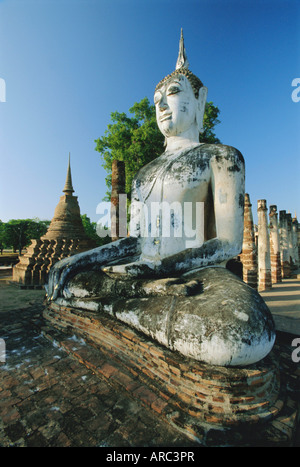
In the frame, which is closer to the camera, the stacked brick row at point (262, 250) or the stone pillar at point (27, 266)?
the stone pillar at point (27, 266)

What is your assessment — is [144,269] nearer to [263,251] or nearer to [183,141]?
[183,141]

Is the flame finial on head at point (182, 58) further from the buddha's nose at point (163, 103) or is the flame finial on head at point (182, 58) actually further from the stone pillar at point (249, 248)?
the stone pillar at point (249, 248)

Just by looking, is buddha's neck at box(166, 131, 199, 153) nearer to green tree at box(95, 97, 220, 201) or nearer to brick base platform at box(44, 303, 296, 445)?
brick base platform at box(44, 303, 296, 445)

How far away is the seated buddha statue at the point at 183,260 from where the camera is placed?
4.84 feet

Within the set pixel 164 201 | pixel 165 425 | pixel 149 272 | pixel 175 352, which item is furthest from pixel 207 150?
pixel 165 425

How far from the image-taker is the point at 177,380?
5.18ft

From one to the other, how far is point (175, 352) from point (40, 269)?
820 cm

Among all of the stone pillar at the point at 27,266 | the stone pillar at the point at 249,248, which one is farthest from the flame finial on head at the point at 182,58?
the stone pillar at the point at 27,266

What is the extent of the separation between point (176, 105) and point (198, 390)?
3049 mm

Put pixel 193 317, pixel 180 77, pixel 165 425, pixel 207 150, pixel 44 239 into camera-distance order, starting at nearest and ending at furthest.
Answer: pixel 165 425 < pixel 193 317 < pixel 207 150 < pixel 180 77 < pixel 44 239

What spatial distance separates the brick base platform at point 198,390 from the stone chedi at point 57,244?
264 inches

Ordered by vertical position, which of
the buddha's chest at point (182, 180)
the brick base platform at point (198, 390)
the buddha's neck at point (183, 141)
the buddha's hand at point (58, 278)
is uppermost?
the buddha's neck at point (183, 141)

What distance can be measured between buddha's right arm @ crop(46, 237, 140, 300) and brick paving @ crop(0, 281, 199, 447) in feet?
2.44
